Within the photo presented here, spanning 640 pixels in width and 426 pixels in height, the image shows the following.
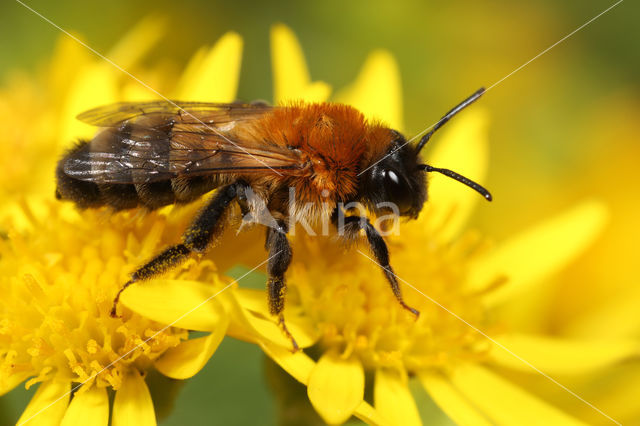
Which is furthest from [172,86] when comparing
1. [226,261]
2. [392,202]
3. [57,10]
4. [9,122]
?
[392,202]

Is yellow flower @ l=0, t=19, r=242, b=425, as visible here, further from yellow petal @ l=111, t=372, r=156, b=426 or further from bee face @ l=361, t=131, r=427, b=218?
bee face @ l=361, t=131, r=427, b=218

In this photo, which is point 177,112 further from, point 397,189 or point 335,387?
point 335,387

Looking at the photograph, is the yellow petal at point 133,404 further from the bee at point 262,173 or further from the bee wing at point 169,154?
the bee wing at point 169,154

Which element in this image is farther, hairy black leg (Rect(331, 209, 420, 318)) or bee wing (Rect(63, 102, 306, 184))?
hairy black leg (Rect(331, 209, 420, 318))

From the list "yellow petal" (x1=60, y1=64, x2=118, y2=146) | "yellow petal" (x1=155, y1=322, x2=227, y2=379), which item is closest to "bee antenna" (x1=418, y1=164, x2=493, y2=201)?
"yellow petal" (x1=155, y1=322, x2=227, y2=379)

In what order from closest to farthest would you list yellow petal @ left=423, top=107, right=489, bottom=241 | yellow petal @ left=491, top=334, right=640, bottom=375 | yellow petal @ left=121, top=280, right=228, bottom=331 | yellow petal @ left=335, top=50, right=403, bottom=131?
yellow petal @ left=121, top=280, right=228, bottom=331 < yellow petal @ left=491, top=334, right=640, bottom=375 < yellow petal @ left=423, top=107, right=489, bottom=241 < yellow petal @ left=335, top=50, right=403, bottom=131

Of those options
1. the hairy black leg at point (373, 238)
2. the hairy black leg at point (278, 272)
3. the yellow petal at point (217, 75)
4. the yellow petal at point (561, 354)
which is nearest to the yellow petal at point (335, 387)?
the hairy black leg at point (278, 272)

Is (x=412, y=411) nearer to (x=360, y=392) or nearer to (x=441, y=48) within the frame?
(x=360, y=392)

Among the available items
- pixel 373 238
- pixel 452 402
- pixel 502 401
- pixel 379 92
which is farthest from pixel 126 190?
pixel 379 92
